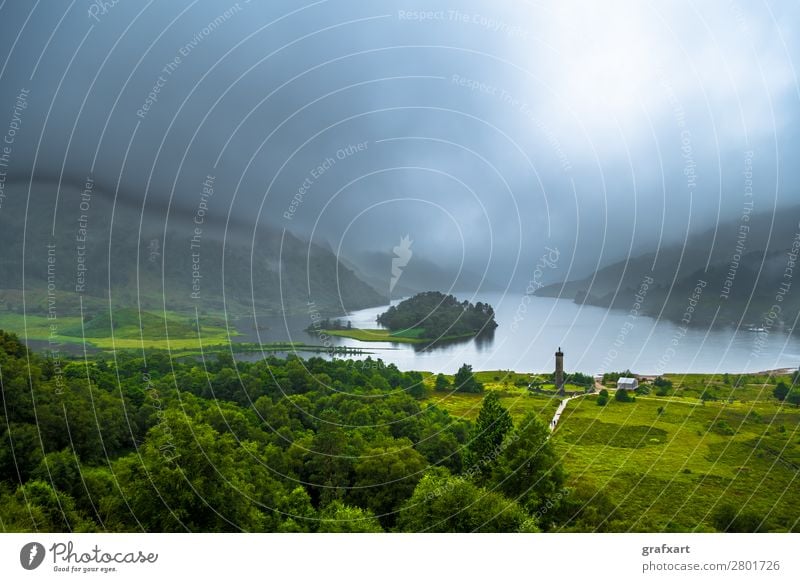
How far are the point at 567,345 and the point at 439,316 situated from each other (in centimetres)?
1218

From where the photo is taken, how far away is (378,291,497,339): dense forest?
26.5 meters

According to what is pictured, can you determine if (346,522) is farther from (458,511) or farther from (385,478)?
(385,478)

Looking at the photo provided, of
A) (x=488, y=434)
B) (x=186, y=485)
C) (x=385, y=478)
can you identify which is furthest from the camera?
(x=488, y=434)

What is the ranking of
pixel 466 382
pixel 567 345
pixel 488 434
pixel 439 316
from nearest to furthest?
pixel 488 434 < pixel 466 382 < pixel 439 316 < pixel 567 345

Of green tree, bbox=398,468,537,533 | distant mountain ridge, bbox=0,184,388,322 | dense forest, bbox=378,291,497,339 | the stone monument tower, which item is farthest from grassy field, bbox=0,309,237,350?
green tree, bbox=398,468,537,533

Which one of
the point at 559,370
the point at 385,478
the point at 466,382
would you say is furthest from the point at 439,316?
the point at 385,478

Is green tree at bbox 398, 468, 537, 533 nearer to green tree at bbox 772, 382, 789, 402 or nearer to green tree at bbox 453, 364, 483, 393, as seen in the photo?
green tree at bbox 453, 364, 483, 393

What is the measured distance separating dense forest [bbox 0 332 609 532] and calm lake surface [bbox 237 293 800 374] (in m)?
9.38

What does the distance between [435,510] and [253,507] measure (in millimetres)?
4465

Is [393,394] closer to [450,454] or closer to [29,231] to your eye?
[450,454]

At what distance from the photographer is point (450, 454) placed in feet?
55.6

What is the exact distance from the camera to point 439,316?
1177 inches

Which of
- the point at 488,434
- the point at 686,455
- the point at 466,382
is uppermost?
the point at 466,382

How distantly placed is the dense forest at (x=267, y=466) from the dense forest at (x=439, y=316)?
6684 millimetres
